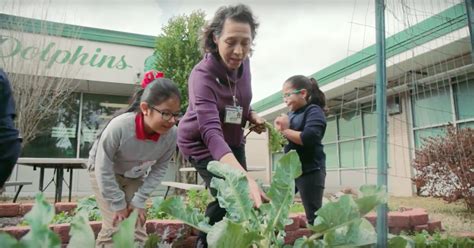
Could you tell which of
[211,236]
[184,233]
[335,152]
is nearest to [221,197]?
[211,236]

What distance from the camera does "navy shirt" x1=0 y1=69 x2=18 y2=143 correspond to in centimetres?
102

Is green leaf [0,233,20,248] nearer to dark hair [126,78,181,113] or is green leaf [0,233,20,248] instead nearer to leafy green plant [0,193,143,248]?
leafy green plant [0,193,143,248]

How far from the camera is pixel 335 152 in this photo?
33.0 ft

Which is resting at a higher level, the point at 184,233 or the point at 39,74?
the point at 39,74

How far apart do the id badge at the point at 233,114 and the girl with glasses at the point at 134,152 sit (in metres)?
0.29

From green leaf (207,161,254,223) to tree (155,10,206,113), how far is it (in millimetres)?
5932

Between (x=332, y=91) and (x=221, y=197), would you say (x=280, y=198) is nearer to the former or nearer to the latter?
(x=221, y=197)

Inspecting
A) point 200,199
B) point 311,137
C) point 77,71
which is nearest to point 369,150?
point 200,199

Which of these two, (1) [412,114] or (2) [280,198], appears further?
(1) [412,114]

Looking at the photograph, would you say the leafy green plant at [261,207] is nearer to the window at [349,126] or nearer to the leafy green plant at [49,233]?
the leafy green plant at [49,233]

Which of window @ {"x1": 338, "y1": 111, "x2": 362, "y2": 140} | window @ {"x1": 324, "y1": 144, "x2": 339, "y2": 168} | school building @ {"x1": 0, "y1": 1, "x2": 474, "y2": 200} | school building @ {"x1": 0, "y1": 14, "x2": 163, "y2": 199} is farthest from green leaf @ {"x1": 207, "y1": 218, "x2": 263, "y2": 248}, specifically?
window @ {"x1": 324, "y1": 144, "x2": 339, "y2": 168}

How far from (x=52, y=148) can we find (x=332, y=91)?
6456 millimetres

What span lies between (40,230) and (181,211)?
392mm

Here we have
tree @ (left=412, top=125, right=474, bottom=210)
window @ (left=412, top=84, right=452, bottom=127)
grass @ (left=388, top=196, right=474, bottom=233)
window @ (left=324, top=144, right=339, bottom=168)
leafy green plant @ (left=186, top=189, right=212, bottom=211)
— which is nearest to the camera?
leafy green plant @ (left=186, top=189, right=212, bottom=211)
